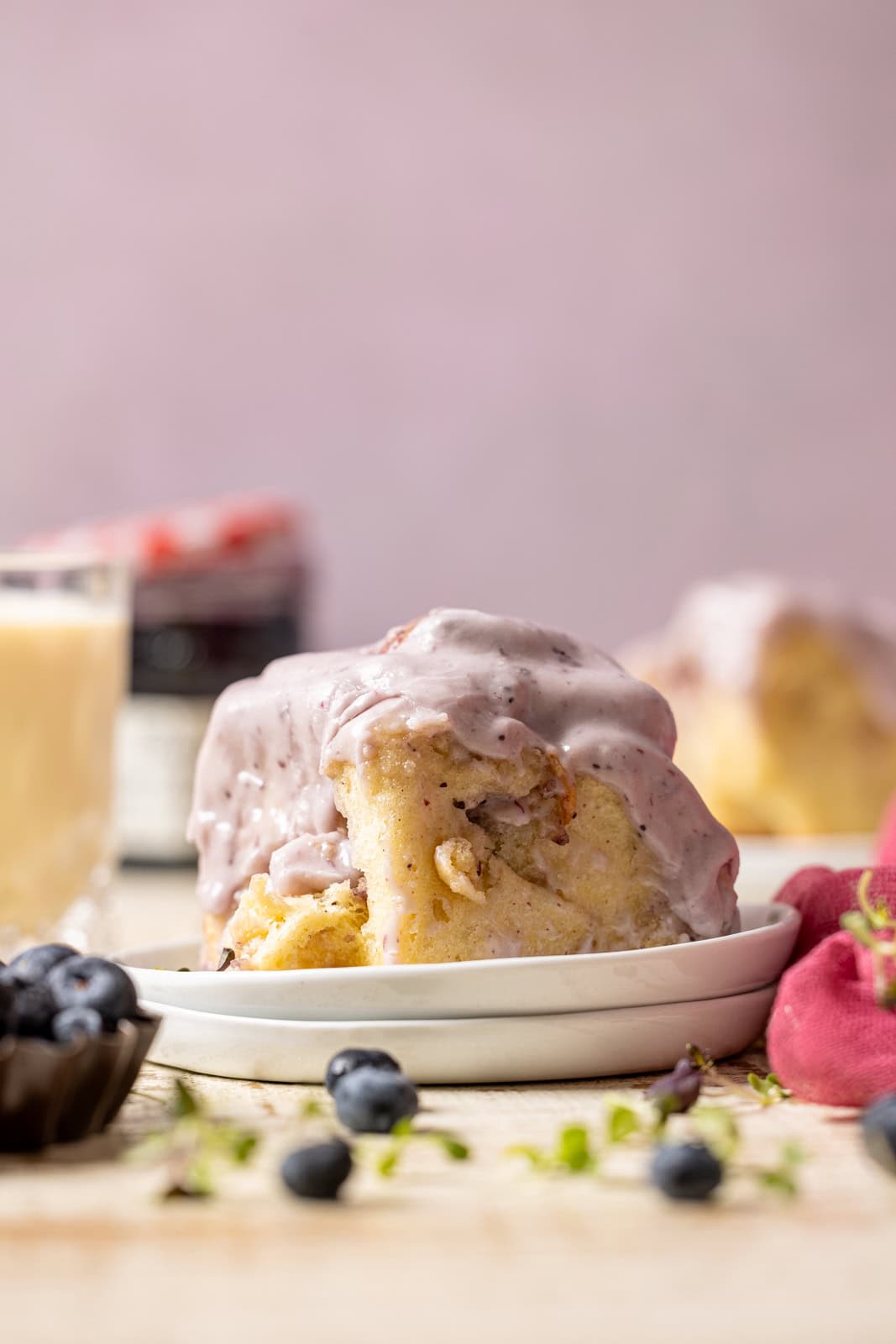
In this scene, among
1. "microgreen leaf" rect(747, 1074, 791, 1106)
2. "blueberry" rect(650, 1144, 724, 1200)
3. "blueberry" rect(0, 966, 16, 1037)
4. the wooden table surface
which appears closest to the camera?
the wooden table surface

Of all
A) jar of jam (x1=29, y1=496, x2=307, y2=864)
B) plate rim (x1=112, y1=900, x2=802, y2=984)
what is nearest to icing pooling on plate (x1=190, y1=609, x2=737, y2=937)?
plate rim (x1=112, y1=900, x2=802, y2=984)

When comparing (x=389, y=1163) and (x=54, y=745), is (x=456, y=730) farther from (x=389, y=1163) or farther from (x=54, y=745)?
(x=54, y=745)

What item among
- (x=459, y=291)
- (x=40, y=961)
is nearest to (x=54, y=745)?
(x=40, y=961)

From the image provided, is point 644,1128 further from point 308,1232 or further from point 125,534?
point 125,534

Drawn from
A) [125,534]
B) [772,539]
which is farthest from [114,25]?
[772,539]

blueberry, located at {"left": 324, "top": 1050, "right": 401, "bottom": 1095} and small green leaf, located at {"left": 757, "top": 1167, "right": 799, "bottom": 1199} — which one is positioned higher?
small green leaf, located at {"left": 757, "top": 1167, "right": 799, "bottom": 1199}

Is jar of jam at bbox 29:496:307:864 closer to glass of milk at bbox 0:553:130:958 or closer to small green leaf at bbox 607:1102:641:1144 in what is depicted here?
glass of milk at bbox 0:553:130:958
